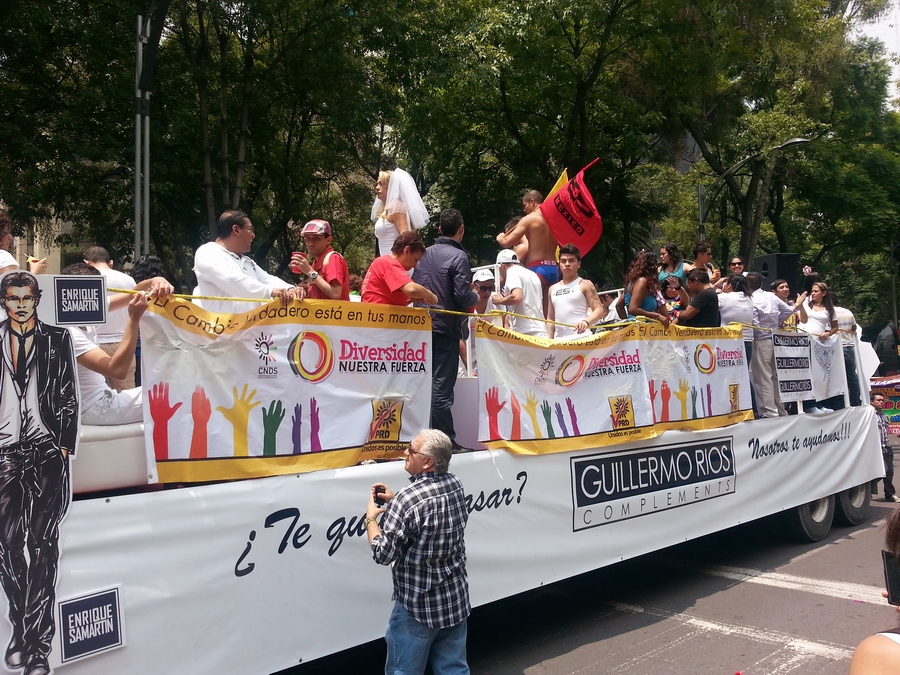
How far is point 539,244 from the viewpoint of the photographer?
7.62 metres

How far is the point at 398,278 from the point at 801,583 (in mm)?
4351

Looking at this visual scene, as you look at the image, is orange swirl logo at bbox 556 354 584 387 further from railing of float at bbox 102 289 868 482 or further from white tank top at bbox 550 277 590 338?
white tank top at bbox 550 277 590 338

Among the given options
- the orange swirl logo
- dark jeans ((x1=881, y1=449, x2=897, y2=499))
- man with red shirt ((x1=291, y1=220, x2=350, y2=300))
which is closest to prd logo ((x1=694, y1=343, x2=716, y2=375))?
the orange swirl logo

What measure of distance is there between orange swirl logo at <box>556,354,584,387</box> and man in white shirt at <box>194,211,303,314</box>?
6.35 ft

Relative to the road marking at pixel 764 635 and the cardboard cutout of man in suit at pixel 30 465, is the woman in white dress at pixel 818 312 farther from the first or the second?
the cardboard cutout of man in suit at pixel 30 465

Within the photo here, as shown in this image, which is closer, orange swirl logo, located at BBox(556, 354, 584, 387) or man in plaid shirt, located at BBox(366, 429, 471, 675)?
man in plaid shirt, located at BBox(366, 429, 471, 675)

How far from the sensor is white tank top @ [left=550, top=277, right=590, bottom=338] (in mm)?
6781

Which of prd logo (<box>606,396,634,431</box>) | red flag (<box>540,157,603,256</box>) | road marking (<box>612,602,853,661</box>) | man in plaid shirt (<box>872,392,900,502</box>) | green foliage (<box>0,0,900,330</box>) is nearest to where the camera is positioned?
road marking (<box>612,602,853,661</box>)

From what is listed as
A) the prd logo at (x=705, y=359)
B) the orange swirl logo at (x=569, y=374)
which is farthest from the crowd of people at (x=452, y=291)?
the prd logo at (x=705, y=359)

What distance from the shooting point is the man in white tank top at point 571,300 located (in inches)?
267

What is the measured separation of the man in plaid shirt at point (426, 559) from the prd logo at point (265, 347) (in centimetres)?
85

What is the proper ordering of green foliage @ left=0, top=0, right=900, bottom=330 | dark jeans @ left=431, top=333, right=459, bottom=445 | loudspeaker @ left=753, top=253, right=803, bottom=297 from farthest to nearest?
green foliage @ left=0, top=0, right=900, bottom=330
loudspeaker @ left=753, top=253, right=803, bottom=297
dark jeans @ left=431, top=333, right=459, bottom=445

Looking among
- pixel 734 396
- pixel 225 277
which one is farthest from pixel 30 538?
pixel 734 396

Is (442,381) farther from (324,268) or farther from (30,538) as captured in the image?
(30,538)
